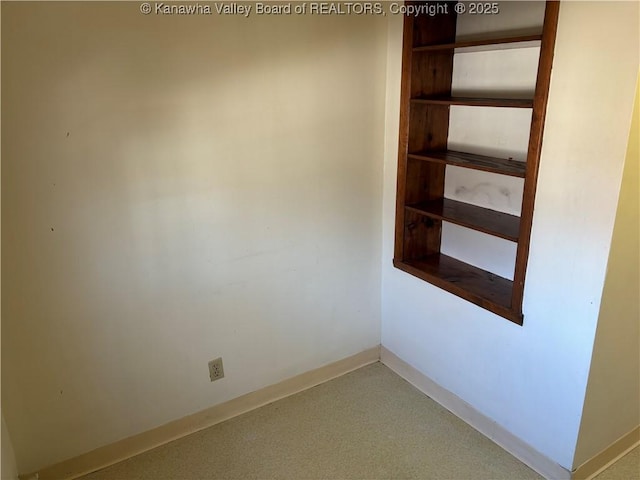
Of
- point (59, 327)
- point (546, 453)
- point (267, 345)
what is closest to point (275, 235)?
point (267, 345)

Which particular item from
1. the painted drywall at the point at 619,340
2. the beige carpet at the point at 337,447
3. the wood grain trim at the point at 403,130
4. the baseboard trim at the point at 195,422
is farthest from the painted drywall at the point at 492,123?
the baseboard trim at the point at 195,422

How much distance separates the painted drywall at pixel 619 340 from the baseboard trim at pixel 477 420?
0.13 meters

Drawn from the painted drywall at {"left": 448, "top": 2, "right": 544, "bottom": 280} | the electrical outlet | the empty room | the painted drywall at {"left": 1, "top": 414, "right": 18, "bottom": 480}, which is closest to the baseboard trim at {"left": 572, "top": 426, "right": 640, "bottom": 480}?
the empty room

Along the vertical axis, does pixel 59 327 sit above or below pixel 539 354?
above

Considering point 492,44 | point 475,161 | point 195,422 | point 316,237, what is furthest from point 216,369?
point 492,44

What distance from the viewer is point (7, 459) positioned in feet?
5.82

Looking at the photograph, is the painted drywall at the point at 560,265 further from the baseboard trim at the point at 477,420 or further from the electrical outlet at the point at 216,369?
the electrical outlet at the point at 216,369

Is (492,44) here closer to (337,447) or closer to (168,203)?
(168,203)

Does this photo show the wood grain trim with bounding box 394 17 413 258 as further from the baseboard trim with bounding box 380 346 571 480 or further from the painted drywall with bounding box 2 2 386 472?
the baseboard trim with bounding box 380 346 571 480

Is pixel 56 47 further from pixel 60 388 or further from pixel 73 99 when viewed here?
pixel 60 388

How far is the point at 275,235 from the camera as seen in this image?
2283mm

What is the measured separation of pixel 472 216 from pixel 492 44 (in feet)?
2.24

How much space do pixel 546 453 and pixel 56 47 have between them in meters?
2.31

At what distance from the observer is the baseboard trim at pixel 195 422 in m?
2.09
